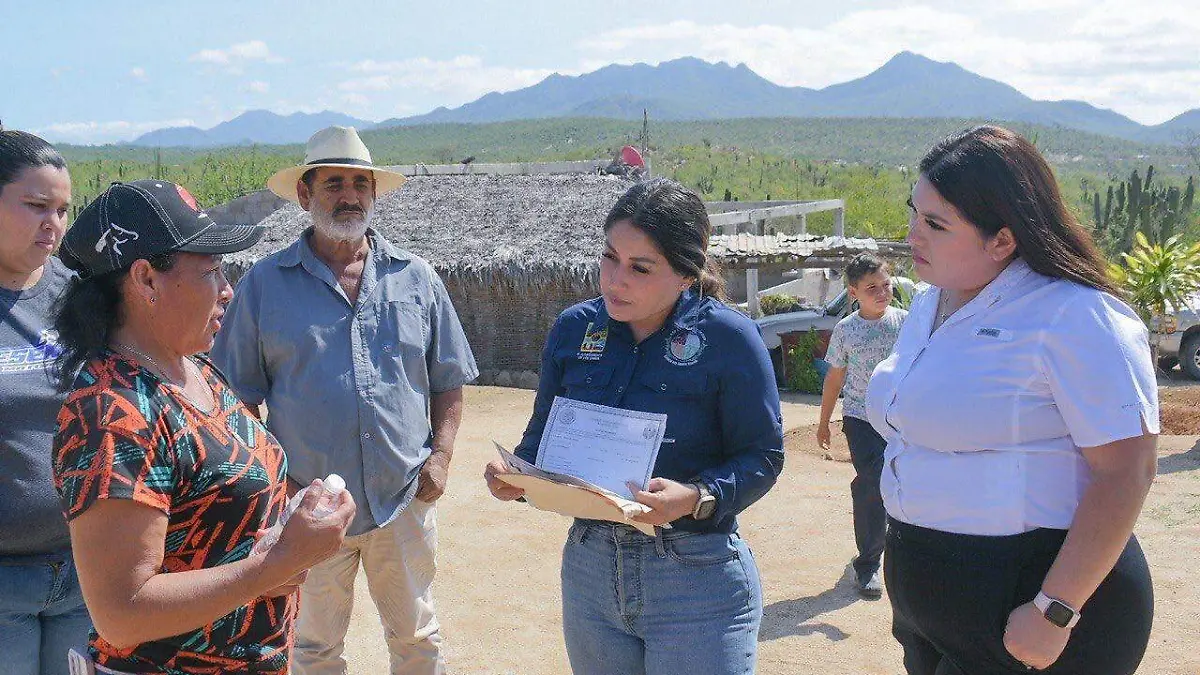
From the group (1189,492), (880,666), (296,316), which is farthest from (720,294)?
(1189,492)

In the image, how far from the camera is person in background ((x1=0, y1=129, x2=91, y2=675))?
267 centimetres

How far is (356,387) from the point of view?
3701 millimetres

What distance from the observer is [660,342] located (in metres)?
2.70

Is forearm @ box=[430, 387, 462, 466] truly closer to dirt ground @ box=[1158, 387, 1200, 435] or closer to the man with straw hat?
the man with straw hat

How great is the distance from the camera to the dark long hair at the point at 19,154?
9.91ft

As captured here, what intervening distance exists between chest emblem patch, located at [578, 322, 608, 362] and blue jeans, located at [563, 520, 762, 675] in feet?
1.54

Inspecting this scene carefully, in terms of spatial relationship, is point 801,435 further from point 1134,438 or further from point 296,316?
point 1134,438

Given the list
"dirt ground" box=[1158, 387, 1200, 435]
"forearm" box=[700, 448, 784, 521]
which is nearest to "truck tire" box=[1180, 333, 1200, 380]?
"dirt ground" box=[1158, 387, 1200, 435]

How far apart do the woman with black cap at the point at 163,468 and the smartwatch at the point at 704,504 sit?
90 centimetres

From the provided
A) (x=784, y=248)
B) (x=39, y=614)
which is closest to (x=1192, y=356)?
(x=784, y=248)

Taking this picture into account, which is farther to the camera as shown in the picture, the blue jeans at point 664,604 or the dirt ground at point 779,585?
the dirt ground at point 779,585

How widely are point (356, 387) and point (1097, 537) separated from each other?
102 inches

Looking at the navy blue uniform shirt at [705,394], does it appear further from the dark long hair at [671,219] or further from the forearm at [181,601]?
the forearm at [181,601]

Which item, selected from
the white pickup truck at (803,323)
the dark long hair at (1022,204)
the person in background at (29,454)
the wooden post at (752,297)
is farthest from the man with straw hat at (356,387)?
the wooden post at (752,297)
